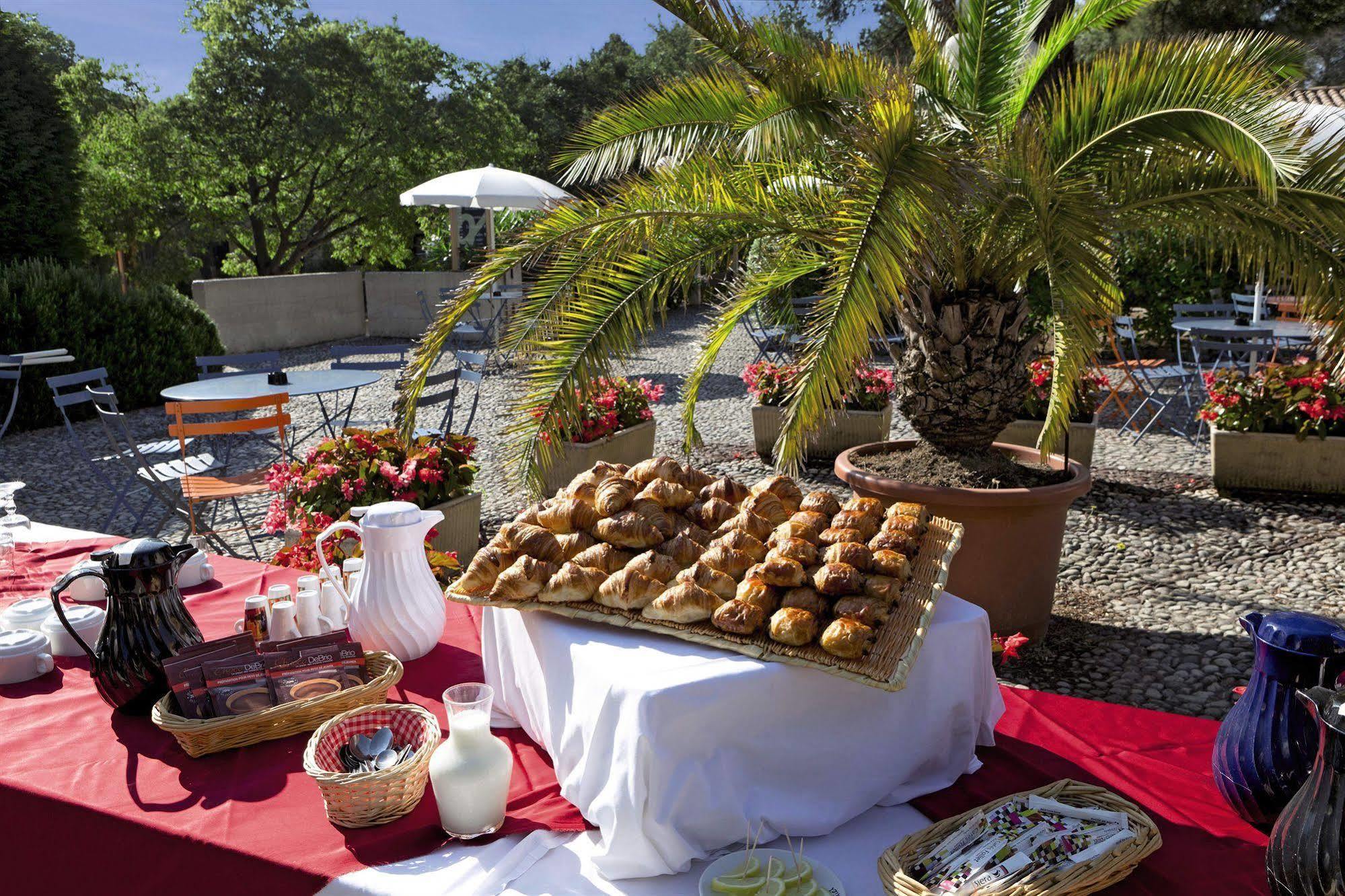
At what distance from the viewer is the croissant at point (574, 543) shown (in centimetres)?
240

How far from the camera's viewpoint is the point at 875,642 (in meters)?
2.00

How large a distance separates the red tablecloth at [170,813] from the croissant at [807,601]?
648mm

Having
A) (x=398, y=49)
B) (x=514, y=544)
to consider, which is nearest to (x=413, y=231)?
(x=398, y=49)

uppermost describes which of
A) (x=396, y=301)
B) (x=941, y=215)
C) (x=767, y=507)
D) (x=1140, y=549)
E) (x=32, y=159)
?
(x=32, y=159)

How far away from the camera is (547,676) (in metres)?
2.17

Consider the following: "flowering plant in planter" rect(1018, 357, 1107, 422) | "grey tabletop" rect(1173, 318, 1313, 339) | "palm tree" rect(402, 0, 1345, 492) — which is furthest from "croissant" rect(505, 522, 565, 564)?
"grey tabletop" rect(1173, 318, 1313, 339)

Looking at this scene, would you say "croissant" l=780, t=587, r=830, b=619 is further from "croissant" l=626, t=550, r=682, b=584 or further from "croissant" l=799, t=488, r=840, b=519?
"croissant" l=799, t=488, r=840, b=519

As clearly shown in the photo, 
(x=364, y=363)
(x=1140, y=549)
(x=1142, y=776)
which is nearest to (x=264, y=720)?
(x=1142, y=776)

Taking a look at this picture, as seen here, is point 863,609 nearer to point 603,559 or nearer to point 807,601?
point 807,601

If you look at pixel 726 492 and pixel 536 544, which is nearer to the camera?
pixel 536 544

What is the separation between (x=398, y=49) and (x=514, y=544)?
20730mm

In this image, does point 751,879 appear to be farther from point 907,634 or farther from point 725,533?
point 725,533

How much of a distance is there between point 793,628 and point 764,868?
1.54 feet

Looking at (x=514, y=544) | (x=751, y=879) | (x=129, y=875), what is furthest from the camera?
(x=514, y=544)
